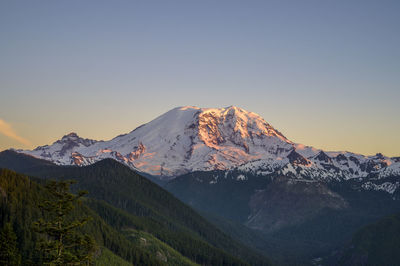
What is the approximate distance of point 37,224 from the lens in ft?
349

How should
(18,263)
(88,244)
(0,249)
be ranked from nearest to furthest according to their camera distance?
(88,244)
(0,249)
(18,263)

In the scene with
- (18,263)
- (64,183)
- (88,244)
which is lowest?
(18,263)

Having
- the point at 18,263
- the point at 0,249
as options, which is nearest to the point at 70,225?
the point at 0,249

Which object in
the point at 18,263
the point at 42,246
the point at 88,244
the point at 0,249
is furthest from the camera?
the point at 18,263

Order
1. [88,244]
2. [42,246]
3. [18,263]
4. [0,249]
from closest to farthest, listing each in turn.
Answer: [42,246] → [88,244] → [0,249] → [18,263]

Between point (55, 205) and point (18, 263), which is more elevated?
point (55, 205)

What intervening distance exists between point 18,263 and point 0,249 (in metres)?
41.8

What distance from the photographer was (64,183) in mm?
109500

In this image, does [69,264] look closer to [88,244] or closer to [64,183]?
[88,244]

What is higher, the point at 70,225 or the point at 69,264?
the point at 70,225

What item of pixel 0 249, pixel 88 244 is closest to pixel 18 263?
pixel 0 249

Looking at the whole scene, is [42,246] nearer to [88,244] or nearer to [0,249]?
[88,244]

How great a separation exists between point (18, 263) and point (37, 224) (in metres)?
81.4

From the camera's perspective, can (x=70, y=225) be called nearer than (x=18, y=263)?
Yes
